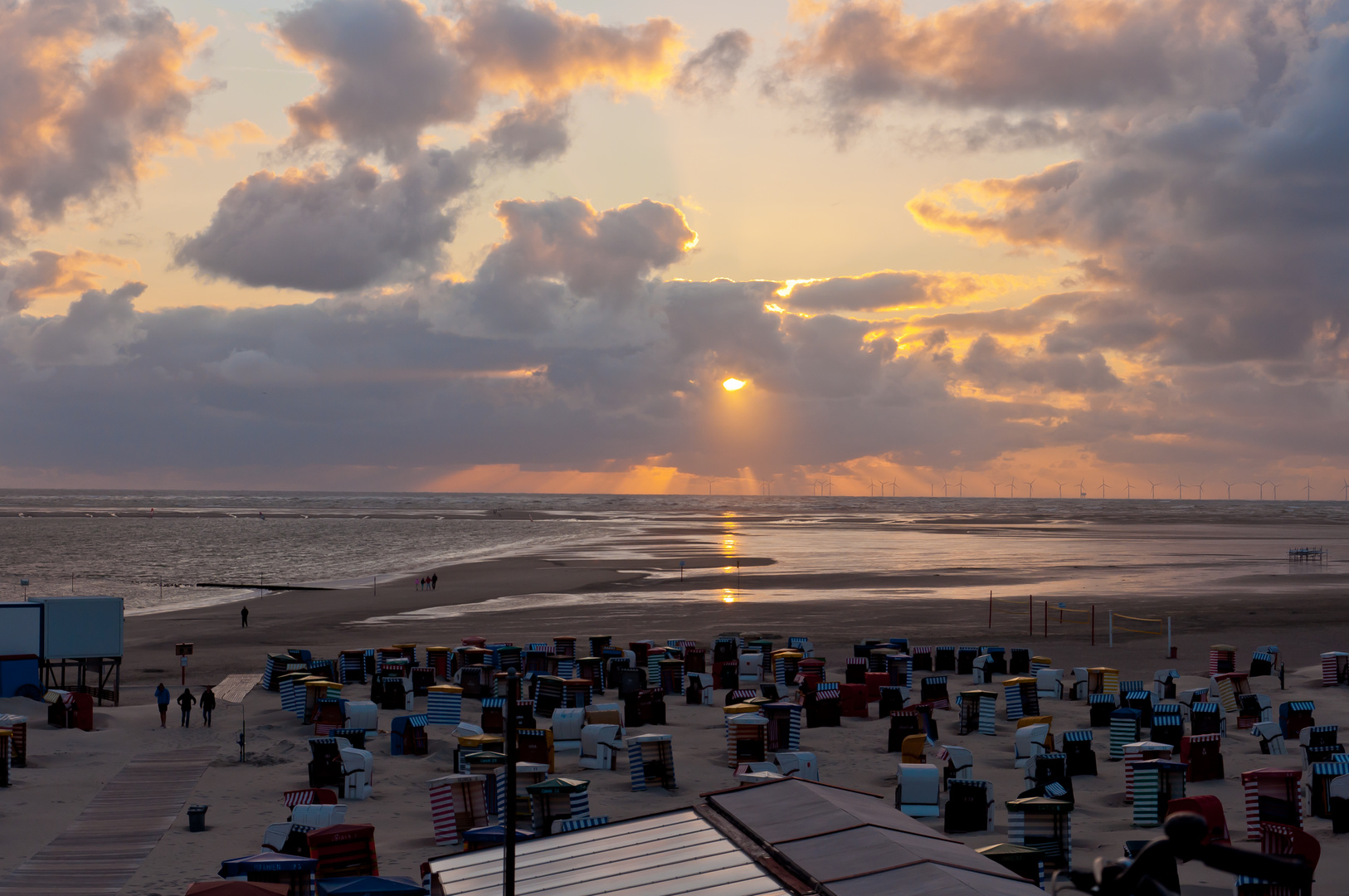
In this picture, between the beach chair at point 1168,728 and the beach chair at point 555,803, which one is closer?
the beach chair at point 555,803

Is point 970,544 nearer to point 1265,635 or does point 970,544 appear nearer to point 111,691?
point 1265,635

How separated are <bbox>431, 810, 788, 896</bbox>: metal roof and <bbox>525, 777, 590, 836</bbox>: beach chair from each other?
6144 millimetres

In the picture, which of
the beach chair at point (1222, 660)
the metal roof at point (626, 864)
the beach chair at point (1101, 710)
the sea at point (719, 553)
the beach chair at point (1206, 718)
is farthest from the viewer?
the sea at point (719, 553)

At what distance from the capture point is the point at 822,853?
13570mm

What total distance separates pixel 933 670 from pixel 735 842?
1286 inches

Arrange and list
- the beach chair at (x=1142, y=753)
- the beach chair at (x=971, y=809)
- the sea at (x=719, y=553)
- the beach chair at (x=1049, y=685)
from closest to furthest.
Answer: the beach chair at (x=971, y=809) < the beach chair at (x=1142, y=753) < the beach chair at (x=1049, y=685) < the sea at (x=719, y=553)

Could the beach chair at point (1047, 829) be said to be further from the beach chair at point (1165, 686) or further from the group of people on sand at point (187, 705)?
the group of people on sand at point (187, 705)

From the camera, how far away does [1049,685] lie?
3878 centimetres

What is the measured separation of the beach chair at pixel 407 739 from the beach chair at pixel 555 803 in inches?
377

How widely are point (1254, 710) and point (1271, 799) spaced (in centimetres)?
1287

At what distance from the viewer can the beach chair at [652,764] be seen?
26.9 meters

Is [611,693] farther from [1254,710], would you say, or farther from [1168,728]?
[1254,710]

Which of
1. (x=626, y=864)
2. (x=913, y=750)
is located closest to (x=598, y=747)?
(x=913, y=750)

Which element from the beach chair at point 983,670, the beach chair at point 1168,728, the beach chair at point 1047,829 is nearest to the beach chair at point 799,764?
the beach chair at point 1047,829
